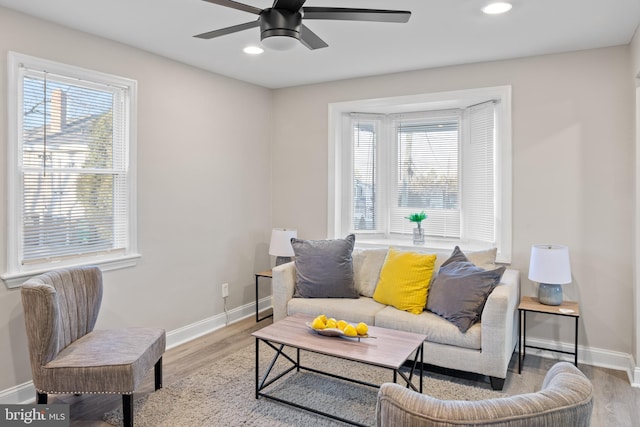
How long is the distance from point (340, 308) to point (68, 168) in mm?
2322

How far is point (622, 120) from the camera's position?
347 centimetres

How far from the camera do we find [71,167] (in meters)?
3.21

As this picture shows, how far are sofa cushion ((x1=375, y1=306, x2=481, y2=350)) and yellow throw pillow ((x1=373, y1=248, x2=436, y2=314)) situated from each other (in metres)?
0.09

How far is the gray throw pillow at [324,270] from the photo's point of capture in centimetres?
392

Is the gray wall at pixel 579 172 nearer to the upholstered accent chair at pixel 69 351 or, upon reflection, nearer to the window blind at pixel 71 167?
the window blind at pixel 71 167

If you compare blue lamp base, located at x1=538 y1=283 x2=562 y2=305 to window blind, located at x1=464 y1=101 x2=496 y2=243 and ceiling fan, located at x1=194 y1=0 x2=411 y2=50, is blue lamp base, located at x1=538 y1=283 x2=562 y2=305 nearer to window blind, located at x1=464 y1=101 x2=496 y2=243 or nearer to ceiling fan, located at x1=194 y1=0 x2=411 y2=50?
window blind, located at x1=464 y1=101 x2=496 y2=243

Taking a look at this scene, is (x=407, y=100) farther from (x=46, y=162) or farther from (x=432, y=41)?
(x=46, y=162)

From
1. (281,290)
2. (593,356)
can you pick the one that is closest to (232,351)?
(281,290)

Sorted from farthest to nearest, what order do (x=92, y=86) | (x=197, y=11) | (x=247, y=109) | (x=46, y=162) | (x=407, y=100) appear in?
(x=247, y=109)
(x=407, y=100)
(x=92, y=86)
(x=46, y=162)
(x=197, y=11)

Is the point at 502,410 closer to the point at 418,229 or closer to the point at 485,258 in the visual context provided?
the point at 485,258

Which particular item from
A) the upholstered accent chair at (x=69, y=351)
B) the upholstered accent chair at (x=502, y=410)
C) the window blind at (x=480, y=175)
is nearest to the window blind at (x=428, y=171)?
the window blind at (x=480, y=175)

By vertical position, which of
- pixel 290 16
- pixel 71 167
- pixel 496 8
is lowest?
pixel 71 167

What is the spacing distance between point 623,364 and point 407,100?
9.56 ft

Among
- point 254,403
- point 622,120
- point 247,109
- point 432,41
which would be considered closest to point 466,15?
point 432,41
